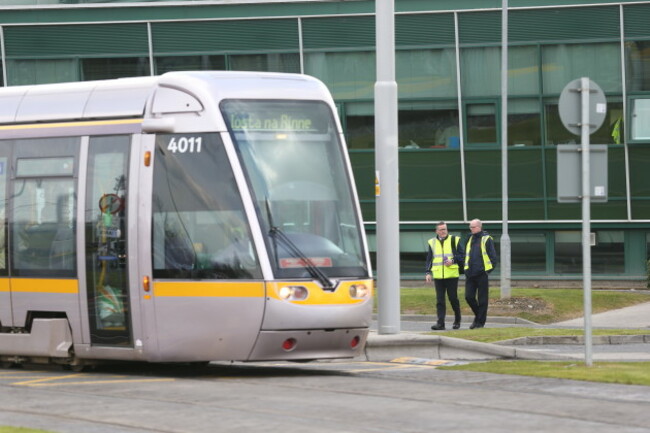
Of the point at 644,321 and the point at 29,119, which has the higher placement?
the point at 29,119

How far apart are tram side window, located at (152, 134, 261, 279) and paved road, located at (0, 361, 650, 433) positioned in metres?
1.13

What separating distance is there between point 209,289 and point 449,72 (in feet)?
76.2

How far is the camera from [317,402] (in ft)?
37.2

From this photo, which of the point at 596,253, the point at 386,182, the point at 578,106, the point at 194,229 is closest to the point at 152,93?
the point at 194,229

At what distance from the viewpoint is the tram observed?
13352 mm

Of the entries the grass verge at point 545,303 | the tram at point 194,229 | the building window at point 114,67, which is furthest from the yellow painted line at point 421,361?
the building window at point 114,67

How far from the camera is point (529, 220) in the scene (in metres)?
35.6

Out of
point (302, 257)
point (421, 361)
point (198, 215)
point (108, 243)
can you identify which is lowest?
point (421, 361)

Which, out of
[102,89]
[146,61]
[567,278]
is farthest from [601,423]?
[146,61]

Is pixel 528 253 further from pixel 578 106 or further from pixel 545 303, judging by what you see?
pixel 578 106

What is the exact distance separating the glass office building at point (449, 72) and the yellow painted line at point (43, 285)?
21.9 metres

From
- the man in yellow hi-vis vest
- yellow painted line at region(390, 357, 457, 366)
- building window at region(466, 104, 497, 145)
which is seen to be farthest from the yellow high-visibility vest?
building window at region(466, 104, 497, 145)

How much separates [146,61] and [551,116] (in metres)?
10.9

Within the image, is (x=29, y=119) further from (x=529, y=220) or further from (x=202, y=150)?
(x=529, y=220)
